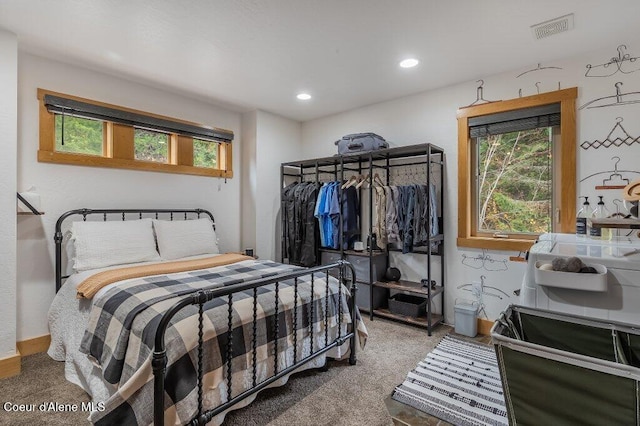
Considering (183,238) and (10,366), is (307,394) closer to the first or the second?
(183,238)

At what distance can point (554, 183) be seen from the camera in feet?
9.58

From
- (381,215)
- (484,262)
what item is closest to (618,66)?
(484,262)

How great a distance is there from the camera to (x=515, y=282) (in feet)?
9.91

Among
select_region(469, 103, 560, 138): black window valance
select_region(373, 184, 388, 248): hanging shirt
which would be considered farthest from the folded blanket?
select_region(469, 103, 560, 138): black window valance

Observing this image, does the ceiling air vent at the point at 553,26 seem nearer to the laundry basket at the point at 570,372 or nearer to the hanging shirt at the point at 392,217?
the hanging shirt at the point at 392,217

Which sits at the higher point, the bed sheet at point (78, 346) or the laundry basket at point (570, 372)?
the laundry basket at point (570, 372)

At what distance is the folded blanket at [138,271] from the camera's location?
7.13 ft

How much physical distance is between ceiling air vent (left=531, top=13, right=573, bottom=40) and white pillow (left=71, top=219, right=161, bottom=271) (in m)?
3.57

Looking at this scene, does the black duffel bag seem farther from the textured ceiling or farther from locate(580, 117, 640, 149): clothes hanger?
locate(580, 117, 640, 149): clothes hanger

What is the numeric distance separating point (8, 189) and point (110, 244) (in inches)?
30.3

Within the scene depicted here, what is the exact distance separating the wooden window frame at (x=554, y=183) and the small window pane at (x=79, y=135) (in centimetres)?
363

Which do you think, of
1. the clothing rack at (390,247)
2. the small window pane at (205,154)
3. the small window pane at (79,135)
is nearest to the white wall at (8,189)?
the small window pane at (79,135)

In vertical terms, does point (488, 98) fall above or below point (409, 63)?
below

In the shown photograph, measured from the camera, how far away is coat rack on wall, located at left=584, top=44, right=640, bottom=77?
8.17 feet
